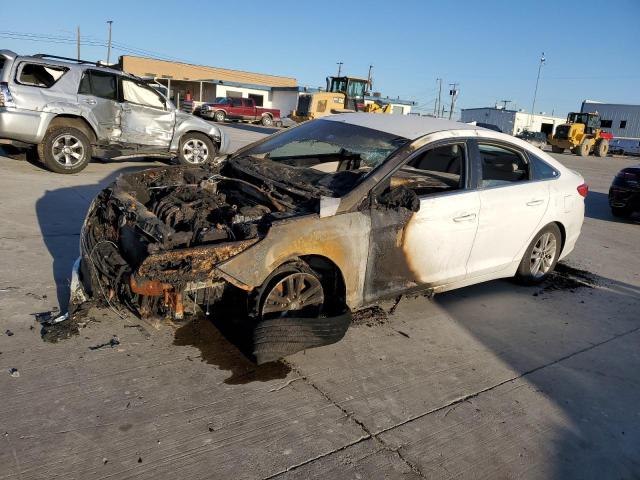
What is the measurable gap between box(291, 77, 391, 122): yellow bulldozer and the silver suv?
18993mm

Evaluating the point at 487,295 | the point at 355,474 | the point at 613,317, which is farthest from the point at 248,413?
the point at 613,317

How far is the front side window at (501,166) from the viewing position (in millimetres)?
4609

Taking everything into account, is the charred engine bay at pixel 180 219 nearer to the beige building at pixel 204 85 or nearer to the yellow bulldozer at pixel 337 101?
the yellow bulldozer at pixel 337 101

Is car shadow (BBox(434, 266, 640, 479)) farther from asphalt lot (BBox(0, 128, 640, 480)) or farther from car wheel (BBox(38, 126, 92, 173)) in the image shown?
car wheel (BBox(38, 126, 92, 173))

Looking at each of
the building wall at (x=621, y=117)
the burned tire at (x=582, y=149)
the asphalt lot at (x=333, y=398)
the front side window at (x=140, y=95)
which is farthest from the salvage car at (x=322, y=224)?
the building wall at (x=621, y=117)

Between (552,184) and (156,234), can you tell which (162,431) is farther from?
(552,184)

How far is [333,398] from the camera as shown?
10.6 ft

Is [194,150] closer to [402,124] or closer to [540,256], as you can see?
[402,124]

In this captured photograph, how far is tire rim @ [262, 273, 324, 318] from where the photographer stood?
3.57m

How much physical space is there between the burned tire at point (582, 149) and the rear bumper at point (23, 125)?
32.3m

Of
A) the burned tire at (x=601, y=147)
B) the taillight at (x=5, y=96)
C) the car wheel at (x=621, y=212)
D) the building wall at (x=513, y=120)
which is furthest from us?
the building wall at (x=513, y=120)

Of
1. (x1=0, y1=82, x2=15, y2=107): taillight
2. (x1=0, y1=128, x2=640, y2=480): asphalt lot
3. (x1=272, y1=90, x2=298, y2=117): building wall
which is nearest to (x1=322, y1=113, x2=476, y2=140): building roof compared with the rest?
(x1=0, y1=128, x2=640, y2=480): asphalt lot

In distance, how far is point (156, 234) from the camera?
10.8ft

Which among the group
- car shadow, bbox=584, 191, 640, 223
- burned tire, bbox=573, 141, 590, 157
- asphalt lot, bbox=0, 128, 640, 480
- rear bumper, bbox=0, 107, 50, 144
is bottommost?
asphalt lot, bbox=0, 128, 640, 480
